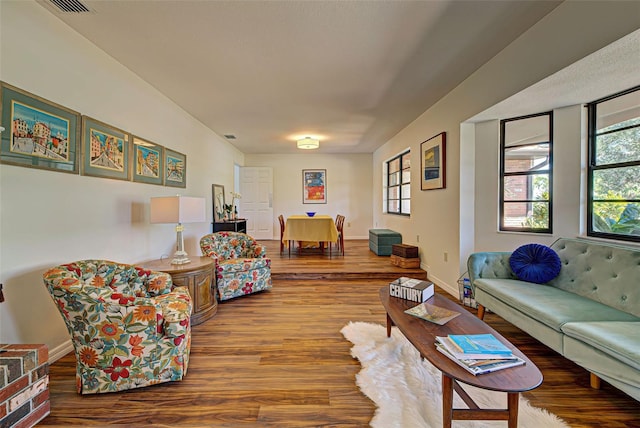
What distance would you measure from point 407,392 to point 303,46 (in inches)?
113

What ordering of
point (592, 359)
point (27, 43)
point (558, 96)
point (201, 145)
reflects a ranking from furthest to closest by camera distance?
point (201, 145) → point (558, 96) → point (27, 43) → point (592, 359)

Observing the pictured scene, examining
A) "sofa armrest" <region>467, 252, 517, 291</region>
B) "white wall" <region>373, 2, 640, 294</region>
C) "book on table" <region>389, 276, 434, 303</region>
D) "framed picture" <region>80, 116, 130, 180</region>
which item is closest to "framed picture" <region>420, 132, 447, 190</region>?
"white wall" <region>373, 2, 640, 294</region>

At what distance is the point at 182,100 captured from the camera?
3812 mm

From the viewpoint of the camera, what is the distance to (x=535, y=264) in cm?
264

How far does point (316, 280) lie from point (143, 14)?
3.67 m

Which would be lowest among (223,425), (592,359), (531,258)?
(223,425)

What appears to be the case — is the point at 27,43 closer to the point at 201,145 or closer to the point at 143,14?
the point at 143,14

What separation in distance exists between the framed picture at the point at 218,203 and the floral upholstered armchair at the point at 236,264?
173 cm

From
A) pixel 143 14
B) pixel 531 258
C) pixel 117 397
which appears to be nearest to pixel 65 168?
pixel 143 14

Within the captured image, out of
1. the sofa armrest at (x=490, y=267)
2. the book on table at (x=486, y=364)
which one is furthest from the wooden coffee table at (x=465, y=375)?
the sofa armrest at (x=490, y=267)

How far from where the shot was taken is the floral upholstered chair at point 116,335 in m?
1.69

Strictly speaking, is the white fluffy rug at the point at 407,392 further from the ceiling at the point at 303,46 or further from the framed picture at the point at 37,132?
the framed picture at the point at 37,132

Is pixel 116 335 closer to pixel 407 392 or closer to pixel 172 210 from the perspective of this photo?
pixel 172 210

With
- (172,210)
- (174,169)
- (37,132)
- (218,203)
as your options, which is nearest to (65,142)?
(37,132)
